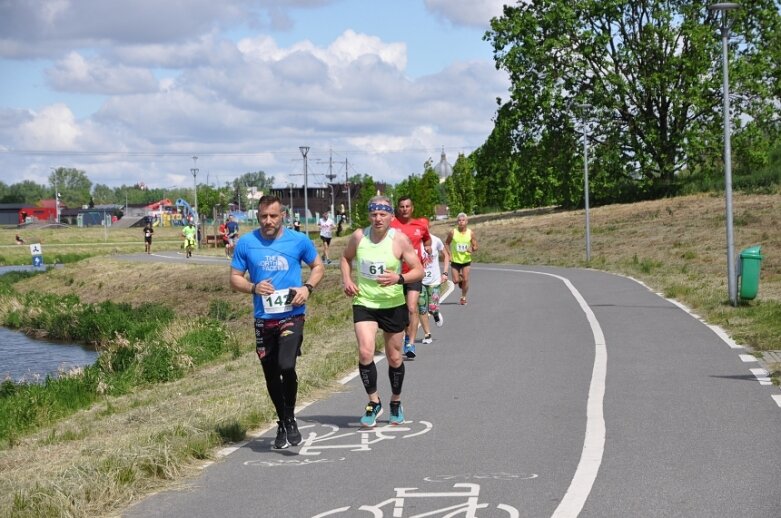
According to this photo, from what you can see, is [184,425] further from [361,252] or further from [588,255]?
[588,255]

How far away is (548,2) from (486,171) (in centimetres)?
886

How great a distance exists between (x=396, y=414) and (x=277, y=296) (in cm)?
166

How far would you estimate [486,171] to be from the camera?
190ft

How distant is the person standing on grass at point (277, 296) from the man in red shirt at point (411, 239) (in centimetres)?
414

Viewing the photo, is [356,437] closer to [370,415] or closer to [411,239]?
[370,415]

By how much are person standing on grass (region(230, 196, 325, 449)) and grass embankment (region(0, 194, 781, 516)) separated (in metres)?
0.61

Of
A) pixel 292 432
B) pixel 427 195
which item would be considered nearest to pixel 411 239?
pixel 292 432

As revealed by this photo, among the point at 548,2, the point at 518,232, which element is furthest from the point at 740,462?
the point at 548,2

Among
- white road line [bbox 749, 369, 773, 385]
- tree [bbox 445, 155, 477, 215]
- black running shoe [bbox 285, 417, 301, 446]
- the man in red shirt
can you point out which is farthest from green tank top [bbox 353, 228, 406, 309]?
tree [bbox 445, 155, 477, 215]

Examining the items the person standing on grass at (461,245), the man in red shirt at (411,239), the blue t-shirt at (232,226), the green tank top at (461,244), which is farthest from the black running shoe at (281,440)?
the blue t-shirt at (232,226)

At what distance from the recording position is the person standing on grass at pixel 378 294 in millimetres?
9336

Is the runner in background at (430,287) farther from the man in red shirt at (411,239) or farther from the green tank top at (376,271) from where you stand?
the green tank top at (376,271)

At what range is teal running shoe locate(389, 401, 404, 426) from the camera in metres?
9.34

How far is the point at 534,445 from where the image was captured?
827cm
